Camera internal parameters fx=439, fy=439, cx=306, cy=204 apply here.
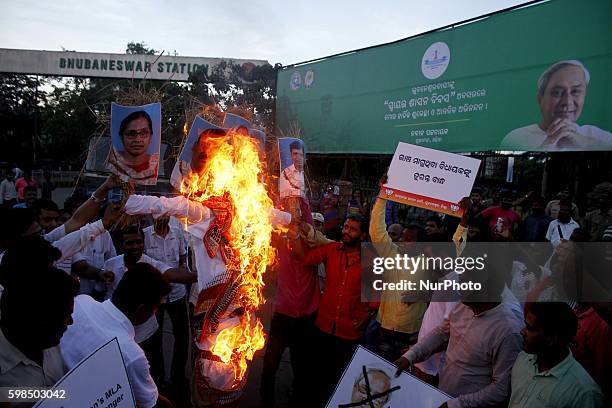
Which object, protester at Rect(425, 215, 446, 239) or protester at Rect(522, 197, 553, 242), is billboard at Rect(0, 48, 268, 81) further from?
protester at Rect(425, 215, 446, 239)

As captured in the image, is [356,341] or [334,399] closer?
[334,399]

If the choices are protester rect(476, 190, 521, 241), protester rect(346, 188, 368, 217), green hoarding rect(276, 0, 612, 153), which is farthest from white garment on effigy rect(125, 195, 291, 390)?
protester rect(346, 188, 368, 217)

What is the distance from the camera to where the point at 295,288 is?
4.47 meters

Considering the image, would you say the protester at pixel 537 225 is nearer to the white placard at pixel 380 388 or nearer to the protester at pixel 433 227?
the protester at pixel 433 227

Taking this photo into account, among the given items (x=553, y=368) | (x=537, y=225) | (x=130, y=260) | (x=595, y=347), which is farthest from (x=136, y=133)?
(x=537, y=225)

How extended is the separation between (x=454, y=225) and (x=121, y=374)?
267 inches

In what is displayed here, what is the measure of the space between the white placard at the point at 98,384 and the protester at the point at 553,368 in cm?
216

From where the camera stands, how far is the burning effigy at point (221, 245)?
10.9ft

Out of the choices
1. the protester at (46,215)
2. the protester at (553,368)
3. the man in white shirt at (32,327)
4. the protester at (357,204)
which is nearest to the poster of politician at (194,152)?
the man in white shirt at (32,327)

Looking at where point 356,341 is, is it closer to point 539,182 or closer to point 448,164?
point 448,164

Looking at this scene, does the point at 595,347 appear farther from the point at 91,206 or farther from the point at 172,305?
the point at 172,305

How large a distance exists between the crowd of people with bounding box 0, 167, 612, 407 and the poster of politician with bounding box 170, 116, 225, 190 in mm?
486

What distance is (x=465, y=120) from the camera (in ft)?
31.9

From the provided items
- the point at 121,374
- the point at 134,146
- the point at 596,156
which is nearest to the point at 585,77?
the point at 596,156
